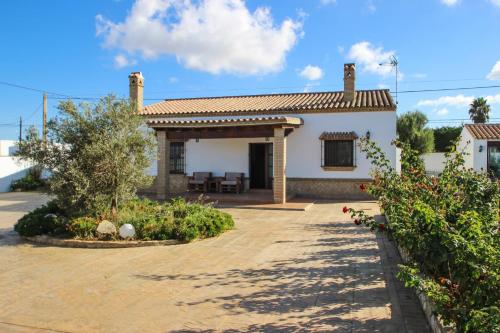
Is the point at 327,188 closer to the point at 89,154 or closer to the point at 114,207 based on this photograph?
the point at 114,207

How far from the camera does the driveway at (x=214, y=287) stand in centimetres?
410

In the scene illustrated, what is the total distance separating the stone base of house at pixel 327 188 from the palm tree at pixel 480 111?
33.0 metres

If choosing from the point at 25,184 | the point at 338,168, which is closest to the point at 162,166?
the point at 338,168

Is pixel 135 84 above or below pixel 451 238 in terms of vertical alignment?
above

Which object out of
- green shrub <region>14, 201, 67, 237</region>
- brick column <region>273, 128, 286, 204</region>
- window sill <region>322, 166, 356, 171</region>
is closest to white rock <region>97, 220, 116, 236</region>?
green shrub <region>14, 201, 67, 237</region>

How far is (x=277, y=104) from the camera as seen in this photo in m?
17.8

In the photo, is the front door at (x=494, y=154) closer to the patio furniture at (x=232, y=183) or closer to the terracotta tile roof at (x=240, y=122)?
the terracotta tile roof at (x=240, y=122)

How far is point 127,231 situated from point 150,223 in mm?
473

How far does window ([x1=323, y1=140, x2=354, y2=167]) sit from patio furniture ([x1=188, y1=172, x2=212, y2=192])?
16.8 ft

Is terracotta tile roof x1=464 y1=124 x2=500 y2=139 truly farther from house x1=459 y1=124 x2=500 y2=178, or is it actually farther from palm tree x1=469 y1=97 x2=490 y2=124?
palm tree x1=469 y1=97 x2=490 y2=124

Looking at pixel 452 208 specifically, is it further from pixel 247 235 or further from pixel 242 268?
pixel 247 235

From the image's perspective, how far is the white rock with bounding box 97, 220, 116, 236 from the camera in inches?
311

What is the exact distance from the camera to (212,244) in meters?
7.77

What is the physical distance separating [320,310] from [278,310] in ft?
1.53
